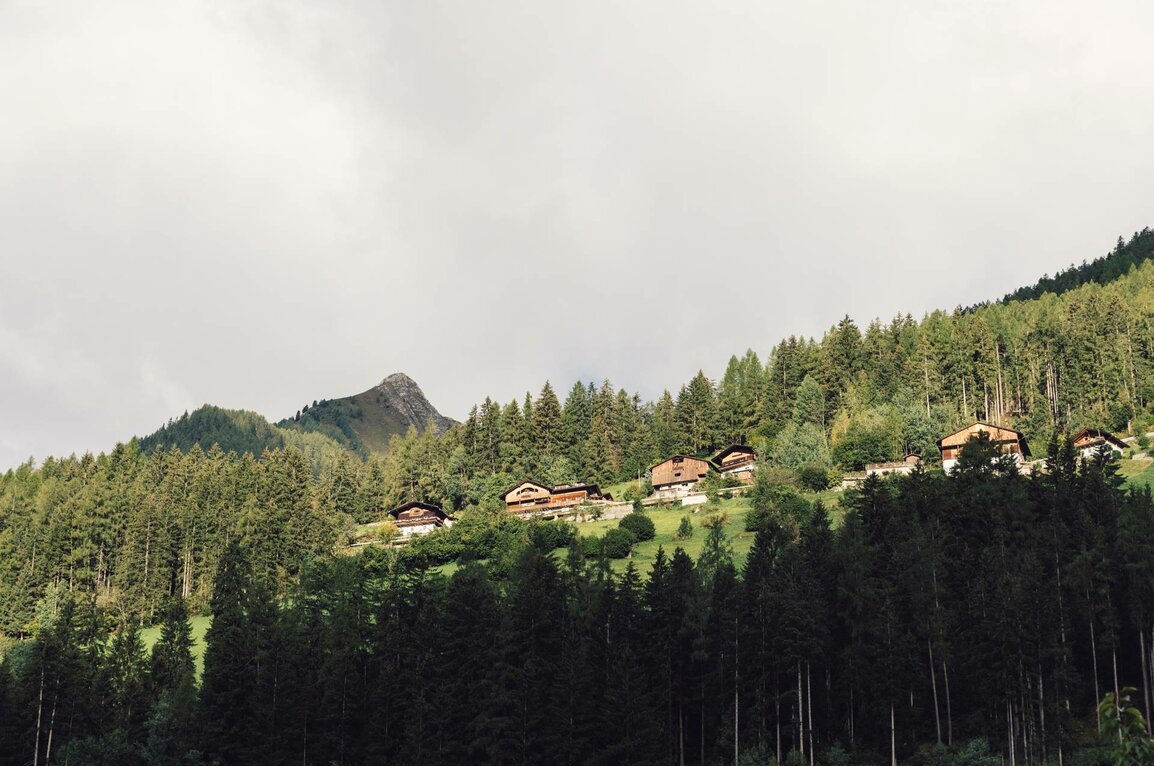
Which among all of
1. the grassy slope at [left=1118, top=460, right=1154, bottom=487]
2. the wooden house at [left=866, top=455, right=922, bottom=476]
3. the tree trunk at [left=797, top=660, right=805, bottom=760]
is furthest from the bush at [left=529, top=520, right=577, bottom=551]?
the grassy slope at [left=1118, top=460, right=1154, bottom=487]

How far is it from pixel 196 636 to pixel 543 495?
1755 inches

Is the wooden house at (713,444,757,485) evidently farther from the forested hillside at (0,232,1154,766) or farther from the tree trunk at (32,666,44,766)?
the tree trunk at (32,666,44,766)

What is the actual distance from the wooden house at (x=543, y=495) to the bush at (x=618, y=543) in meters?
24.6

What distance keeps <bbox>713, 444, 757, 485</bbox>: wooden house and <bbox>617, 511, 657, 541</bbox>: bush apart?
2457 cm

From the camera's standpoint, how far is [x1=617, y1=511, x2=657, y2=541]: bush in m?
90.1

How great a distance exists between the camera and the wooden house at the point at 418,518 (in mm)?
111250

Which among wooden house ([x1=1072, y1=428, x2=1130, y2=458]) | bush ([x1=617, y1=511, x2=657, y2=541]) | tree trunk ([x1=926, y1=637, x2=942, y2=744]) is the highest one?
wooden house ([x1=1072, y1=428, x2=1130, y2=458])

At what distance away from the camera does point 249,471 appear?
117m

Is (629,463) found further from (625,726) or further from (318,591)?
(625,726)

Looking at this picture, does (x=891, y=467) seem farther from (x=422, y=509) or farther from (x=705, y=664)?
(x=422, y=509)

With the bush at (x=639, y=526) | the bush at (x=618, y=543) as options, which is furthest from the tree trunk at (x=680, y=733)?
the bush at (x=639, y=526)

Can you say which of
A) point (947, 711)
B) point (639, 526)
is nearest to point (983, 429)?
point (639, 526)

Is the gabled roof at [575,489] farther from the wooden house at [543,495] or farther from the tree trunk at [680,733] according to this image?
the tree trunk at [680,733]

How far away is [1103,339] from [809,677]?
8810cm
